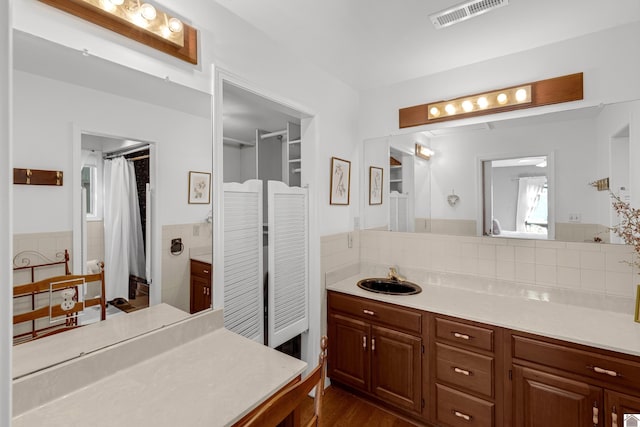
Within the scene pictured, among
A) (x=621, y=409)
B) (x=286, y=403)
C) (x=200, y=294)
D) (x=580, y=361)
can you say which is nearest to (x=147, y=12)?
(x=200, y=294)

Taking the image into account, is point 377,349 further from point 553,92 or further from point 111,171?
point 553,92

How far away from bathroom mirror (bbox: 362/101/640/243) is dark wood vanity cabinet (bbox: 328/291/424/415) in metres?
0.80

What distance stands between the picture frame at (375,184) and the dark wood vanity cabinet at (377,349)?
919 mm

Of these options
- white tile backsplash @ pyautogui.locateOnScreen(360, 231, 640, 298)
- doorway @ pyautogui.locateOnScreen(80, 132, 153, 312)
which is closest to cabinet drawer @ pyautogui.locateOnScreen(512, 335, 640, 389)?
white tile backsplash @ pyautogui.locateOnScreen(360, 231, 640, 298)

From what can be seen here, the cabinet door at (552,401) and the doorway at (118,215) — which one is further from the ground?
the doorway at (118,215)

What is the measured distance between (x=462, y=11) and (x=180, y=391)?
2.17 metres

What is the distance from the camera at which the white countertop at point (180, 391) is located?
92 cm

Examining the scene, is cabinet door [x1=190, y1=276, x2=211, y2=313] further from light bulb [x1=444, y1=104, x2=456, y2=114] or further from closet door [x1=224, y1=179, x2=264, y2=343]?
light bulb [x1=444, y1=104, x2=456, y2=114]

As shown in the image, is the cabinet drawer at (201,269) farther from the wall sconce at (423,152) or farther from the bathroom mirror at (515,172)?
the wall sconce at (423,152)

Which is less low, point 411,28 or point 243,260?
point 411,28

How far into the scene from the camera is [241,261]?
1902 millimetres

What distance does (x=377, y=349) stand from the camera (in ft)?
7.10

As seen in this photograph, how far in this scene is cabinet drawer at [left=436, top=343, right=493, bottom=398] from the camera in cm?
176

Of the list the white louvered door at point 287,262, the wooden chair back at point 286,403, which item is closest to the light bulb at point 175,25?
the white louvered door at point 287,262
